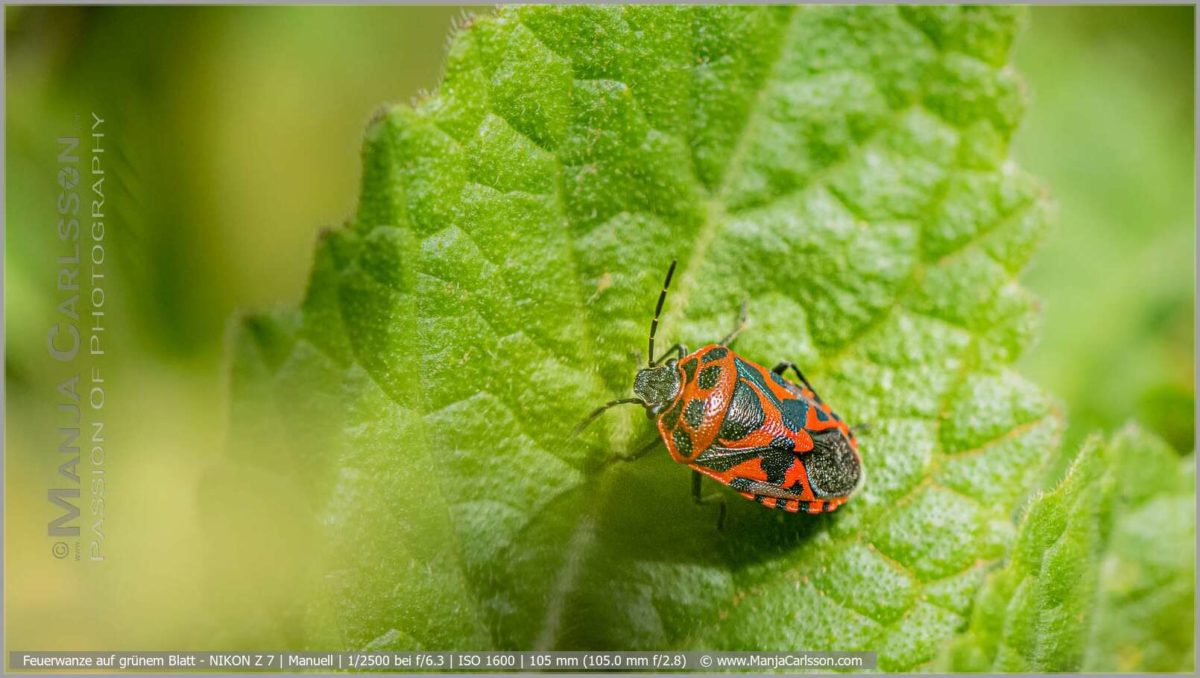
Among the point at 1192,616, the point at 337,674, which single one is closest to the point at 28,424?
the point at 337,674

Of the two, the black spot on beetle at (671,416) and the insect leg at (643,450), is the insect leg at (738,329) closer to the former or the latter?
the black spot on beetle at (671,416)

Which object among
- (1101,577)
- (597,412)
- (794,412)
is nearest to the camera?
(1101,577)

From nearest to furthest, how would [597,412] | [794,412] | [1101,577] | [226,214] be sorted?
1. [1101,577]
2. [597,412]
3. [794,412]
4. [226,214]

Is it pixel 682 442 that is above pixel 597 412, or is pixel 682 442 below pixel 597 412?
below

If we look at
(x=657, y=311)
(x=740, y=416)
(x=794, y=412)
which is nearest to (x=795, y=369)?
(x=794, y=412)

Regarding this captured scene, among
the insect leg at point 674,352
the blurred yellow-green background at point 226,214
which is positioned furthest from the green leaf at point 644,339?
the blurred yellow-green background at point 226,214

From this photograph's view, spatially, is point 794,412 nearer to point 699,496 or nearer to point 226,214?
point 699,496

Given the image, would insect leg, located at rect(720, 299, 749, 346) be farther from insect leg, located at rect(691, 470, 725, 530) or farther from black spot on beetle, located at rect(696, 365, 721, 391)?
insect leg, located at rect(691, 470, 725, 530)
